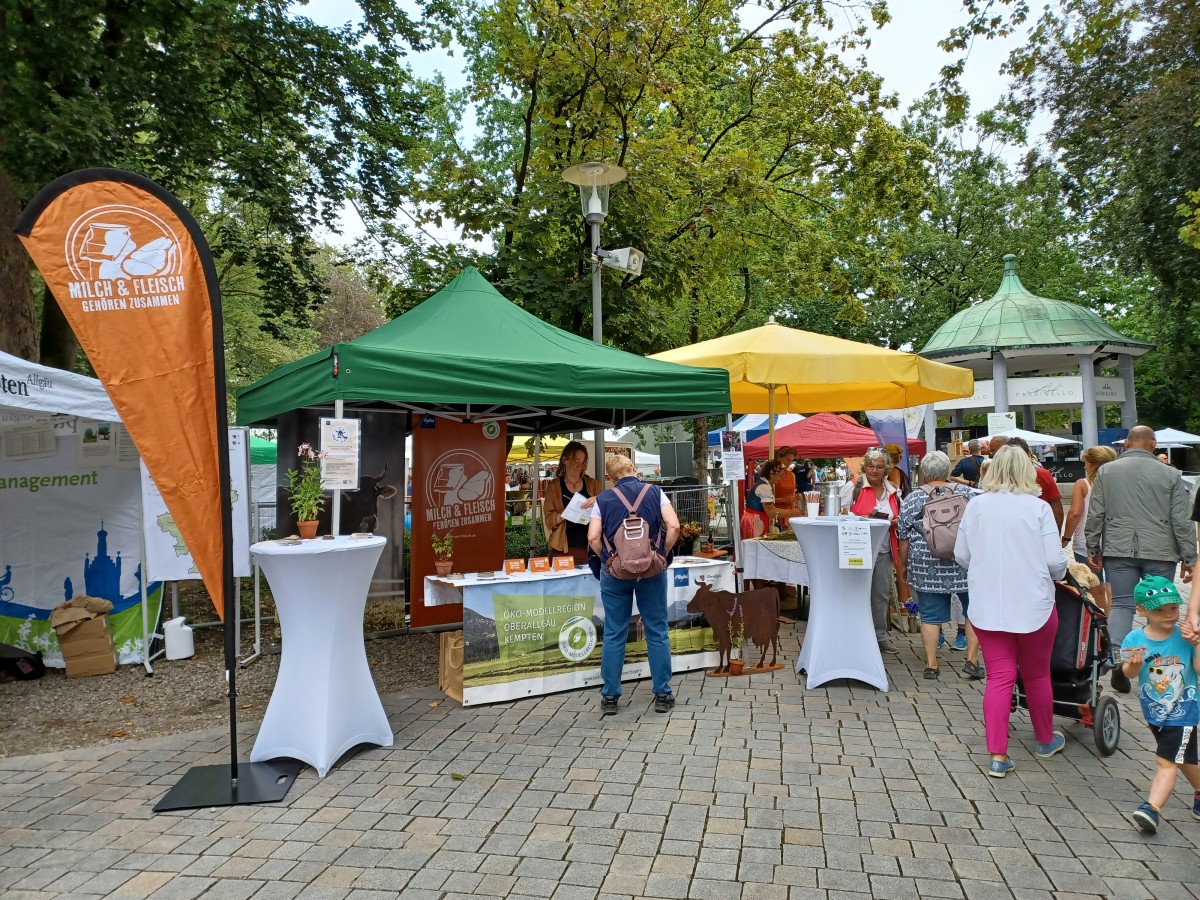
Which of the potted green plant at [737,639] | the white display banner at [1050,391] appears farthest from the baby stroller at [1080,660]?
the white display banner at [1050,391]

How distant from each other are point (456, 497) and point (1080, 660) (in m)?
5.20

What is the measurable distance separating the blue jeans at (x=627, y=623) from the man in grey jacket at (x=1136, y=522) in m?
3.21

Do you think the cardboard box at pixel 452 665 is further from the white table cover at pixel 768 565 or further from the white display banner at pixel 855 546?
the white table cover at pixel 768 565

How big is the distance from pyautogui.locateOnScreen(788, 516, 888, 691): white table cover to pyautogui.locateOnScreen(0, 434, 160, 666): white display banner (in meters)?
5.38

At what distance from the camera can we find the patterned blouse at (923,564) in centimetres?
560

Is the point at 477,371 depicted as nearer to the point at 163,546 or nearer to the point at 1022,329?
the point at 163,546

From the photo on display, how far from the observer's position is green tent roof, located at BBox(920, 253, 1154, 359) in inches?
838

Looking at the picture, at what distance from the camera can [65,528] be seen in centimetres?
664

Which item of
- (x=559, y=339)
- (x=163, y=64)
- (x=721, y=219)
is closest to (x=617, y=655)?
(x=559, y=339)

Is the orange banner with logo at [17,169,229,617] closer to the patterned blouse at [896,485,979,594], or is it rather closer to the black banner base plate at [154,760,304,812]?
the black banner base plate at [154,760,304,812]

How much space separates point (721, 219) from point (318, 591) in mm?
8302

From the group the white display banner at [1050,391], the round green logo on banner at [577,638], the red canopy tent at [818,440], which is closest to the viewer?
the round green logo on banner at [577,638]

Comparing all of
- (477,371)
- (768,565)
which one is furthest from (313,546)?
(768,565)

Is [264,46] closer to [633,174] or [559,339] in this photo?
[633,174]
